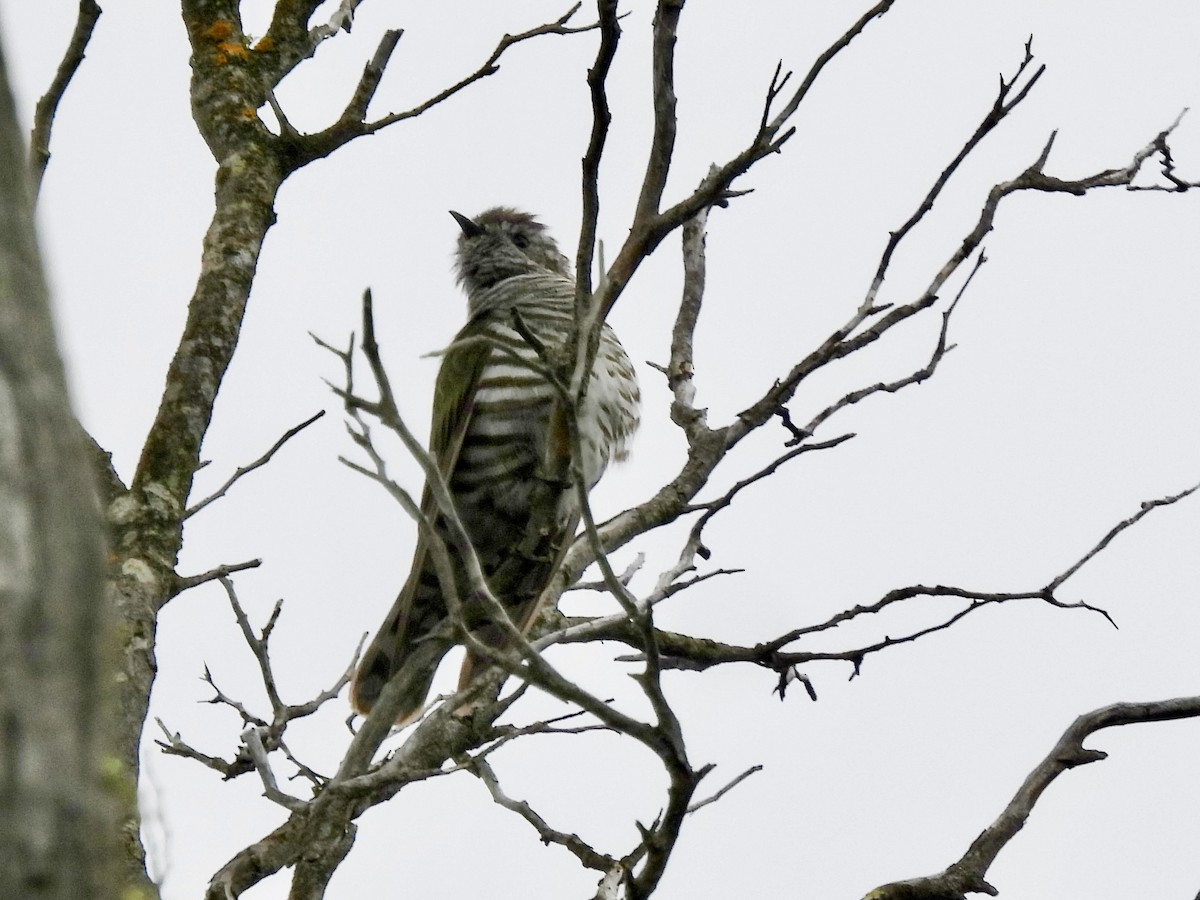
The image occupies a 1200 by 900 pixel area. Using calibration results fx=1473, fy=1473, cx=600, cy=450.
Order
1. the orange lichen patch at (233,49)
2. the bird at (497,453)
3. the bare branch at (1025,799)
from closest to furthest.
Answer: the bare branch at (1025,799) → the orange lichen patch at (233,49) → the bird at (497,453)

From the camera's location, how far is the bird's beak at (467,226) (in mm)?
7500

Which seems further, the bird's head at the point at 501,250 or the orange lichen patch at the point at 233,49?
the bird's head at the point at 501,250

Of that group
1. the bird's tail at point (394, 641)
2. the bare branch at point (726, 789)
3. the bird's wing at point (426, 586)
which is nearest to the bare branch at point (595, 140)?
the bare branch at point (726, 789)

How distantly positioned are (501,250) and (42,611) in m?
6.57

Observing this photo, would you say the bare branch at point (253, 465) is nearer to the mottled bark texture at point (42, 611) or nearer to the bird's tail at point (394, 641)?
the bird's tail at point (394, 641)

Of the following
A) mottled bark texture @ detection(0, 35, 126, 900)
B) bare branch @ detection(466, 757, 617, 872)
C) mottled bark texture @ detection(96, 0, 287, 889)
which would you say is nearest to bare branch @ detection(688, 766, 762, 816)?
bare branch @ detection(466, 757, 617, 872)

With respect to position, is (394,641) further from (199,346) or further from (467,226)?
(467,226)

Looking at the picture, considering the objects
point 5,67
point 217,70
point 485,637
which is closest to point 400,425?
point 5,67

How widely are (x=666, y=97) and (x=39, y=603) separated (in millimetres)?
2459

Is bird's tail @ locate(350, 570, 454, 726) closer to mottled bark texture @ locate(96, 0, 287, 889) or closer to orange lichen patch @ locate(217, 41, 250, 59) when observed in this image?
mottled bark texture @ locate(96, 0, 287, 889)

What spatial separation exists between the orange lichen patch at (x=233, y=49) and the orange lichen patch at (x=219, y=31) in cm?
3

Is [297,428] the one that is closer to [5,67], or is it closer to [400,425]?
[400,425]

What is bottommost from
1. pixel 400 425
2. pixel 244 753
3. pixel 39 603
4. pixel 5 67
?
pixel 39 603

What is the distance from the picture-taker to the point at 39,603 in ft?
2.83
